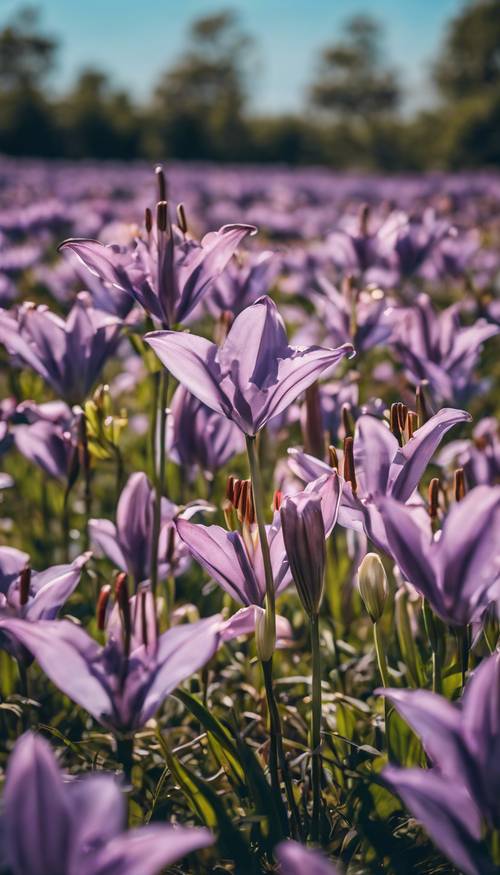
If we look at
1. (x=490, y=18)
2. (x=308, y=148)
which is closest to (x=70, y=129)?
(x=308, y=148)

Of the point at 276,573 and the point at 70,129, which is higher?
the point at 70,129

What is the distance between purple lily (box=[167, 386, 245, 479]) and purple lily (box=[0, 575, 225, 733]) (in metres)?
0.83

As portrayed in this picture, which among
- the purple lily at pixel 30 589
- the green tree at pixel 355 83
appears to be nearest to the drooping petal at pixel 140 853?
the purple lily at pixel 30 589

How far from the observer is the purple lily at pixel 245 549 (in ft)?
3.73

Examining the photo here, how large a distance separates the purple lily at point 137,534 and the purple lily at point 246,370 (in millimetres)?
245

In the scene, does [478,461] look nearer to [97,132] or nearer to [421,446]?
[421,446]

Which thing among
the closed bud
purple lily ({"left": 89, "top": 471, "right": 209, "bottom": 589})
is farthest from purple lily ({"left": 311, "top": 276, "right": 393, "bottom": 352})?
the closed bud

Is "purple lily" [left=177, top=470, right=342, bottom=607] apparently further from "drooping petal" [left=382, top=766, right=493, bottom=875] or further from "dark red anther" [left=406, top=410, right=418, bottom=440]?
"drooping petal" [left=382, top=766, right=493, bottom=875]

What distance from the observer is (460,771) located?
850 mm

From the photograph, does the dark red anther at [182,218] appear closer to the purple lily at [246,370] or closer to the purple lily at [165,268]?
the purple lily at [165,268]

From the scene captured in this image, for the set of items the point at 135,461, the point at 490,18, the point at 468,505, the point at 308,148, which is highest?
the point at 490,18

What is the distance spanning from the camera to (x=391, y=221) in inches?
101

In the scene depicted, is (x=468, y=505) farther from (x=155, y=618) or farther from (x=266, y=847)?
(x=266, y=847)

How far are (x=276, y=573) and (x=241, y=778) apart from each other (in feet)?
1.14
